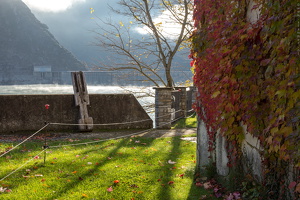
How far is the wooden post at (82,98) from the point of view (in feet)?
34.3

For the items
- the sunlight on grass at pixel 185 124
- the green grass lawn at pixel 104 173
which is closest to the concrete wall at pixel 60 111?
the sunlight on grass at pixel 185 124

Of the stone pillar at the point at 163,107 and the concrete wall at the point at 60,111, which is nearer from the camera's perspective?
the concrete wall at the point at 60,111

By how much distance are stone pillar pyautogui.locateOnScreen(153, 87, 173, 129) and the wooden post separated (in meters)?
2.27

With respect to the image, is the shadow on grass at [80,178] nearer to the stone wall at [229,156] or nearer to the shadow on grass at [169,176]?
the shadow on grass at [169,176]

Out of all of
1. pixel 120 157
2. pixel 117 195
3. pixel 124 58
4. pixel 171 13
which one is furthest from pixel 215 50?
pixel 124 58

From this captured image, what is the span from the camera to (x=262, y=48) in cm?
350

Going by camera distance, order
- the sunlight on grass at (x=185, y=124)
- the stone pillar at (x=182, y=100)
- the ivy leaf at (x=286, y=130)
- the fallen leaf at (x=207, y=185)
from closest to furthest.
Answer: the ivy leaf at (x=286, y=130), the fallen leaf at (x=207, y=185), the sunlight on grass at (x=185, y=124), the stone pillar at (x=182, y=100)

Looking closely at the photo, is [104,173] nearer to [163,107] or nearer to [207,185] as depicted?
[207,185]

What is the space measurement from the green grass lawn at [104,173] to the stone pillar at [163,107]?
2788 mm

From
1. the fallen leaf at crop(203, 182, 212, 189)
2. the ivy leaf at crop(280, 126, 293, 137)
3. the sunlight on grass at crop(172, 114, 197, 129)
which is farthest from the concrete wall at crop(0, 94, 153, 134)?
the ivy leaf at crop(280, 126, 293, 137)

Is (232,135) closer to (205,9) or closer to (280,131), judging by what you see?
(280,131)

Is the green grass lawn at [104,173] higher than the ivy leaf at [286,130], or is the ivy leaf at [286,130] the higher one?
the ivy leaf at [286,130]

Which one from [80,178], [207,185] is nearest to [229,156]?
[207,185]

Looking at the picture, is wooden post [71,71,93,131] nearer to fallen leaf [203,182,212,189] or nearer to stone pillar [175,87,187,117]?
stone pillar [175,87,187,117]
